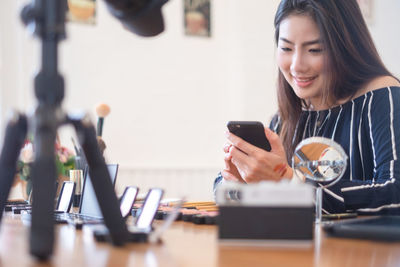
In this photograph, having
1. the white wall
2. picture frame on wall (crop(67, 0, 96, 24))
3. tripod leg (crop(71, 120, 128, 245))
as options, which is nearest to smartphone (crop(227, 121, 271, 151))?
tripod leg (crop(71, 120, 128, 245))

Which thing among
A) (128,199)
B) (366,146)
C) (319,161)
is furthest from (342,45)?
(128,199)

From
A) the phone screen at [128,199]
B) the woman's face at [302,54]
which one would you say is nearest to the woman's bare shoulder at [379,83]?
the woman's face at [302,54]

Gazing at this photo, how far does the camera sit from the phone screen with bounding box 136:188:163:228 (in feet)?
2.48

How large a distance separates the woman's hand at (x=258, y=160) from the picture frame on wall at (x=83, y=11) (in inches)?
75.9

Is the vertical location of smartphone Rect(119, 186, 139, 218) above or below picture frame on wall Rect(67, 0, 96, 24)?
below

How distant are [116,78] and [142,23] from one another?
7.51 ft

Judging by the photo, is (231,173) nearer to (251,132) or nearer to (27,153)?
(251,132)

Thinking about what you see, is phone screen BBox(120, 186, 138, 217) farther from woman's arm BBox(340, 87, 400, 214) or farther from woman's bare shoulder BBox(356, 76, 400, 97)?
woman's bare shoulder BBox(356, 76, 400, 97)

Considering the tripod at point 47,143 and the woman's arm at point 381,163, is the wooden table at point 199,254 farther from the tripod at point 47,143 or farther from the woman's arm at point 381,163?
the woman's arm at point 381,163

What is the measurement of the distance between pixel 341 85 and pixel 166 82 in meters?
1.71

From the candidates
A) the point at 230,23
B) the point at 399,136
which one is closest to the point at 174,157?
the point at 230,23

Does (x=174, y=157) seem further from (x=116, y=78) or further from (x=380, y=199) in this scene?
(x=380, y=199)

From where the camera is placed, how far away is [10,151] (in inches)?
23.1

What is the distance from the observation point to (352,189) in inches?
43.6
